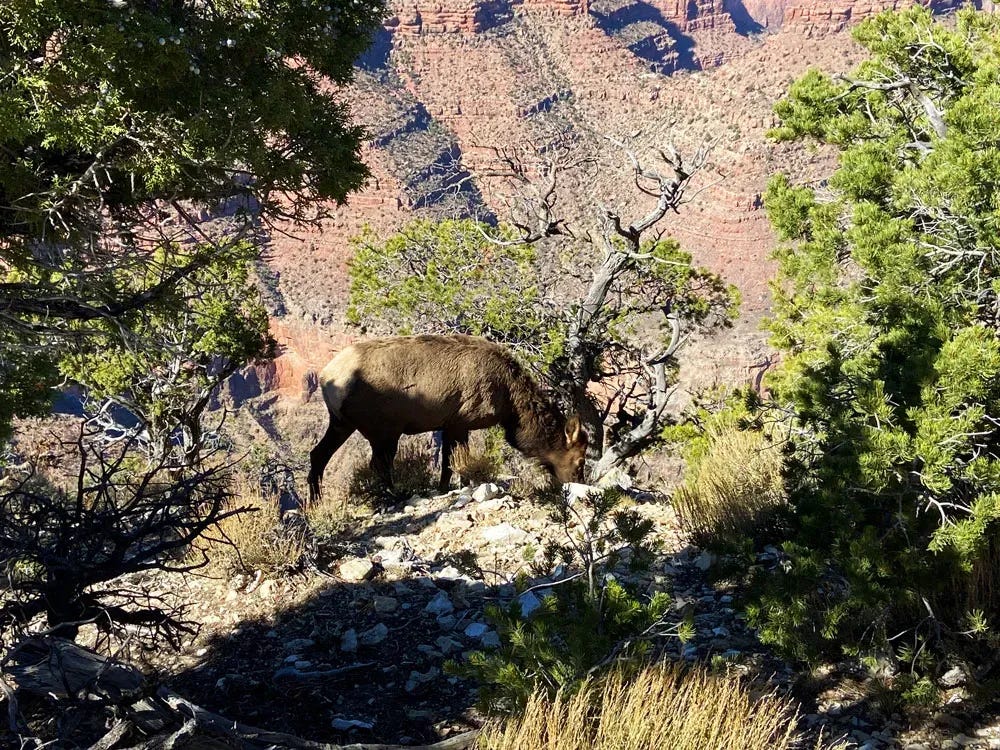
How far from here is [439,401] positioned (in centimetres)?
936

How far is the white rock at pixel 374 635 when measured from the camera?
533 centimetres

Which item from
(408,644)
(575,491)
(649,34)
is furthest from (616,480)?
(649,34)

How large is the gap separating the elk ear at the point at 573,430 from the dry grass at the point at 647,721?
6464 mm

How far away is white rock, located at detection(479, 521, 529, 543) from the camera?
689cm

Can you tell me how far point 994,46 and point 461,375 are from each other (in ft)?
17.8

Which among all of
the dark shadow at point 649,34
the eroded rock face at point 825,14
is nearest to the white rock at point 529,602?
the dark shadow at point 649,34

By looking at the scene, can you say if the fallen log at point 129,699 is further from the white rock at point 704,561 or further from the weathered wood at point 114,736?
the white rock at point 704,561

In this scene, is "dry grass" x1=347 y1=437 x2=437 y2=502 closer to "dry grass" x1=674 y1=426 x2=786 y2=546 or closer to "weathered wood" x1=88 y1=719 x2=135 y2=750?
"dry grass" x1=674 y1=426 x2=786 y2=546

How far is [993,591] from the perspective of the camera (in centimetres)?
458

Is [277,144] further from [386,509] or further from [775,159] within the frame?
[775,159]

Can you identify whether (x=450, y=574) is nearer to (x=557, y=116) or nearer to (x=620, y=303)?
(x=620, y=303)

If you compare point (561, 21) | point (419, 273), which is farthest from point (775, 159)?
point (561, 21)

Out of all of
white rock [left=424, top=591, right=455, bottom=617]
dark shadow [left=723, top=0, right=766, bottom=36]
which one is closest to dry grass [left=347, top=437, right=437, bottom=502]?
white rock [left=424, top=591, right=455, bottom=617]

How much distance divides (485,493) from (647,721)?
5060 millimetres
